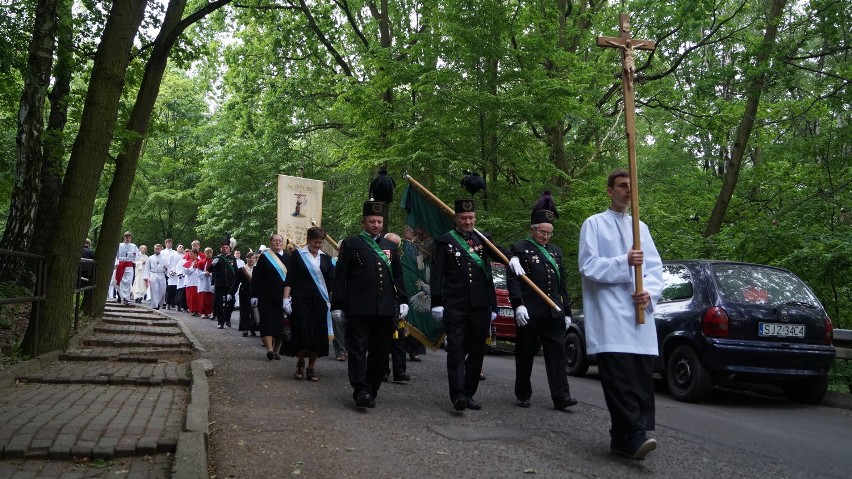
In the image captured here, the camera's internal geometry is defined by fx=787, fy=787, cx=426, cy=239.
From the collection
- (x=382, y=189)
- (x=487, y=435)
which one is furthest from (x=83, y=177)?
(x=487, y=435)

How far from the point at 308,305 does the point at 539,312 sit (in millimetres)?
3313

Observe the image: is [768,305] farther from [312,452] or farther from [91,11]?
[91,11]

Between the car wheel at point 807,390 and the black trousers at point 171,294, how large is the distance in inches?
813

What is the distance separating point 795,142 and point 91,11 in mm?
13082

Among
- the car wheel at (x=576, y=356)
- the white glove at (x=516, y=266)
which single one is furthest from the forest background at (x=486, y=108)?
the white glove at (x=516, y=266)

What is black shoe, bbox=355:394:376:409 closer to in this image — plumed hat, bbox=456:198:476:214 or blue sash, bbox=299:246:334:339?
plumed hat, bbox=456:198:476:214

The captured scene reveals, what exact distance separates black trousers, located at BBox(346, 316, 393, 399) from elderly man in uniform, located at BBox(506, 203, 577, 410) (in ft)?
4.37

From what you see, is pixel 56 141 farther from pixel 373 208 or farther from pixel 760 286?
pixel 760 286

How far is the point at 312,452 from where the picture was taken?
18.1 feet

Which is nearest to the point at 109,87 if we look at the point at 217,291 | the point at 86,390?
the point at 86,390

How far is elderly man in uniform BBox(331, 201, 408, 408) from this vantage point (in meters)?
7.68

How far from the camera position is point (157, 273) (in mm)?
25250

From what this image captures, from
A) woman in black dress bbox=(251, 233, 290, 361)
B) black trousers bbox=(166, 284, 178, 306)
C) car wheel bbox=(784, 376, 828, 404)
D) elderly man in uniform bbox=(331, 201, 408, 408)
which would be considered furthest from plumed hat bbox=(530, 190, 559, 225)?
black trousers bbox=(166, 284, 178, 306)

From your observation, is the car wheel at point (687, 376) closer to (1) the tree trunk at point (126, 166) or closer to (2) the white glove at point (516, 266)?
(2) the white glove at point (516, 266)
